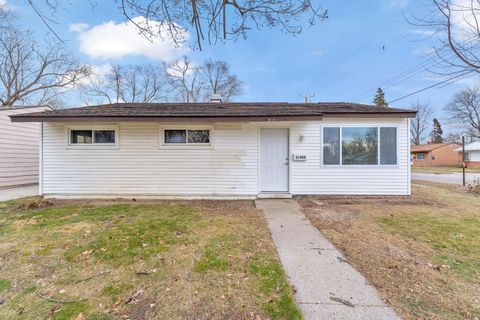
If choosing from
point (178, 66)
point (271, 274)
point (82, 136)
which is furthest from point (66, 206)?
point (178, 66)

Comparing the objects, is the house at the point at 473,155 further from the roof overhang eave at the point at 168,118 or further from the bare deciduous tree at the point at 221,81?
the roof overhang eave at the point at 168,118

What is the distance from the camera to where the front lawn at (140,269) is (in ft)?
7.72

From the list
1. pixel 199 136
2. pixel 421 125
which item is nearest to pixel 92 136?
pixel 199 136

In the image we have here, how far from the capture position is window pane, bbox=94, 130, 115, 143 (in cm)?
784

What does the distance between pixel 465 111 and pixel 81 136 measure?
52.1m

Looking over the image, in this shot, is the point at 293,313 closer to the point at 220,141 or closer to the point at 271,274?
the point at 271,274

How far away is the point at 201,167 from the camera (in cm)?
778

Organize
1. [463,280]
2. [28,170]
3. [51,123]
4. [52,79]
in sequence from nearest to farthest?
[463,280] < [51,123] < [28,170] < [52,79]

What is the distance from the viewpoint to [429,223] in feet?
17.1

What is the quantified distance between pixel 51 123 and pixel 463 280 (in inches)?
407

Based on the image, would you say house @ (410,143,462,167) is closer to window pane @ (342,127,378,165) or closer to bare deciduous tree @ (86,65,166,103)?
window pane @ (342,127,378,165)

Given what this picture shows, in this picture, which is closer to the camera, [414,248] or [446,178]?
[414,248]

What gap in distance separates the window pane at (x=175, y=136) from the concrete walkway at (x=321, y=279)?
14.3ft

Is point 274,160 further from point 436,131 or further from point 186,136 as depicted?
point 436,131
